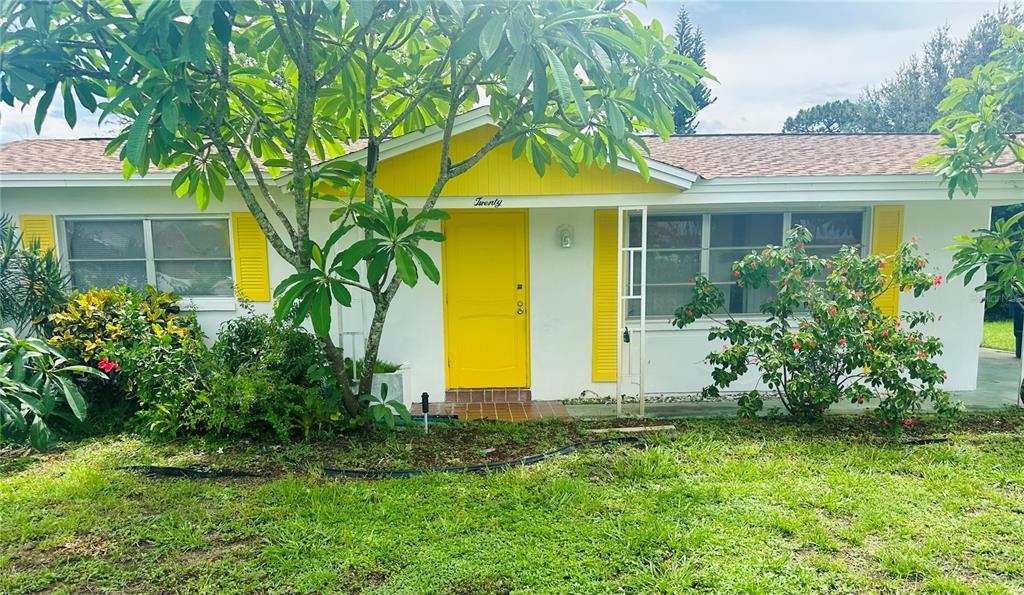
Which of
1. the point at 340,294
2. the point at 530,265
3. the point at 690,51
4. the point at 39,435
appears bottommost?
the point at 39,435

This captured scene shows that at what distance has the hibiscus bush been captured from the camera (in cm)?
488

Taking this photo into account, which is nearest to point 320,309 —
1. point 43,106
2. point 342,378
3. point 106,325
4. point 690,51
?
point 342,378

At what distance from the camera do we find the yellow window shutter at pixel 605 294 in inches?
251

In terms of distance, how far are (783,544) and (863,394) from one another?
2437 millimetres

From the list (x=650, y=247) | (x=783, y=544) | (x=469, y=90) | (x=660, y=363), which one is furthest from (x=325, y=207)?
(x=783, y=544)

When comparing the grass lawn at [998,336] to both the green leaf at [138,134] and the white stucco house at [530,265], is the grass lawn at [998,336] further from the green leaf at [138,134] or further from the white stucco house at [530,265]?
the green leaf at [138,134]

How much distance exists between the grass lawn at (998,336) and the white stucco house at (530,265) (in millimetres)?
4832

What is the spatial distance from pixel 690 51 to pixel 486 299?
26501 mm

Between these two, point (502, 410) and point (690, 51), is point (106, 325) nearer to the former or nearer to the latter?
point (502, 410)

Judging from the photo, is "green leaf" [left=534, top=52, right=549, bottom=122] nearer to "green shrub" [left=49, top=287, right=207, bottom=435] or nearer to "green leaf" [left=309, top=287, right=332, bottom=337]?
"green leaf" [left=309, top=287, right=332, bottom=337]

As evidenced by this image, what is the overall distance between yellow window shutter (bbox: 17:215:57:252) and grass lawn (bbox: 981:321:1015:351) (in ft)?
44.5

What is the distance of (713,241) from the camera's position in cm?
649

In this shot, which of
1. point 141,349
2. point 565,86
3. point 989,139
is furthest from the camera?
point 989,139

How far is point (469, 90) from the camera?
484 cm
